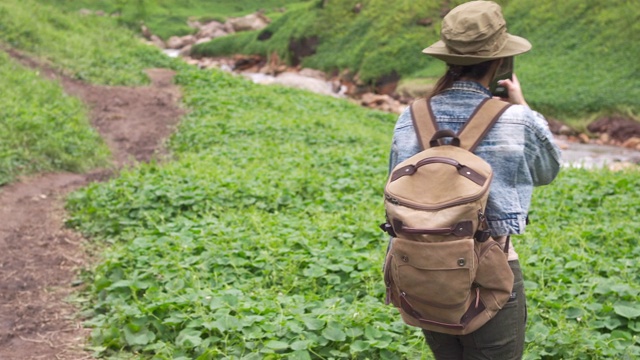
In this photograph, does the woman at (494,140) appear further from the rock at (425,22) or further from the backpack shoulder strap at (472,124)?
the rock at (425,22)

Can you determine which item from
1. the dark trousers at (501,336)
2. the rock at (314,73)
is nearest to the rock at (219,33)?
the rock at (314,73)

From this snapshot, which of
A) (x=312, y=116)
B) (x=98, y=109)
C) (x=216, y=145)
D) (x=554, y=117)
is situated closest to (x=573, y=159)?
(x=554, y=117)

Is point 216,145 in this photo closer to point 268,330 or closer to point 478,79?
point 268,330

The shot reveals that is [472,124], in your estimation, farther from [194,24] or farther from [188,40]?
[194,24]

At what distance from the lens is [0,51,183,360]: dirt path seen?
15.8ft

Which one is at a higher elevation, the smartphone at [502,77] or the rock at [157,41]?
the smartphone at [502,77]

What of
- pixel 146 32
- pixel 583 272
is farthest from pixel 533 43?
pixel 146 32

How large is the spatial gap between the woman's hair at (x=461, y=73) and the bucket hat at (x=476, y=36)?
0.21ft

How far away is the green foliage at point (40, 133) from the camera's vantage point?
29.7 ft

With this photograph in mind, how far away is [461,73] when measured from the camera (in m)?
2.61

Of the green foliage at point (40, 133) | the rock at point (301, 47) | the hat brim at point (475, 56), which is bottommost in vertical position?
the rock at point (301, 47)

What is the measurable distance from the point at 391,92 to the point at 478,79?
24.2 metres

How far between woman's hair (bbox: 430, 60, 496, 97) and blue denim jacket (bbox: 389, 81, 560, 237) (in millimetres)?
23

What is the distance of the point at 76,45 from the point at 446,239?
1806 cm
